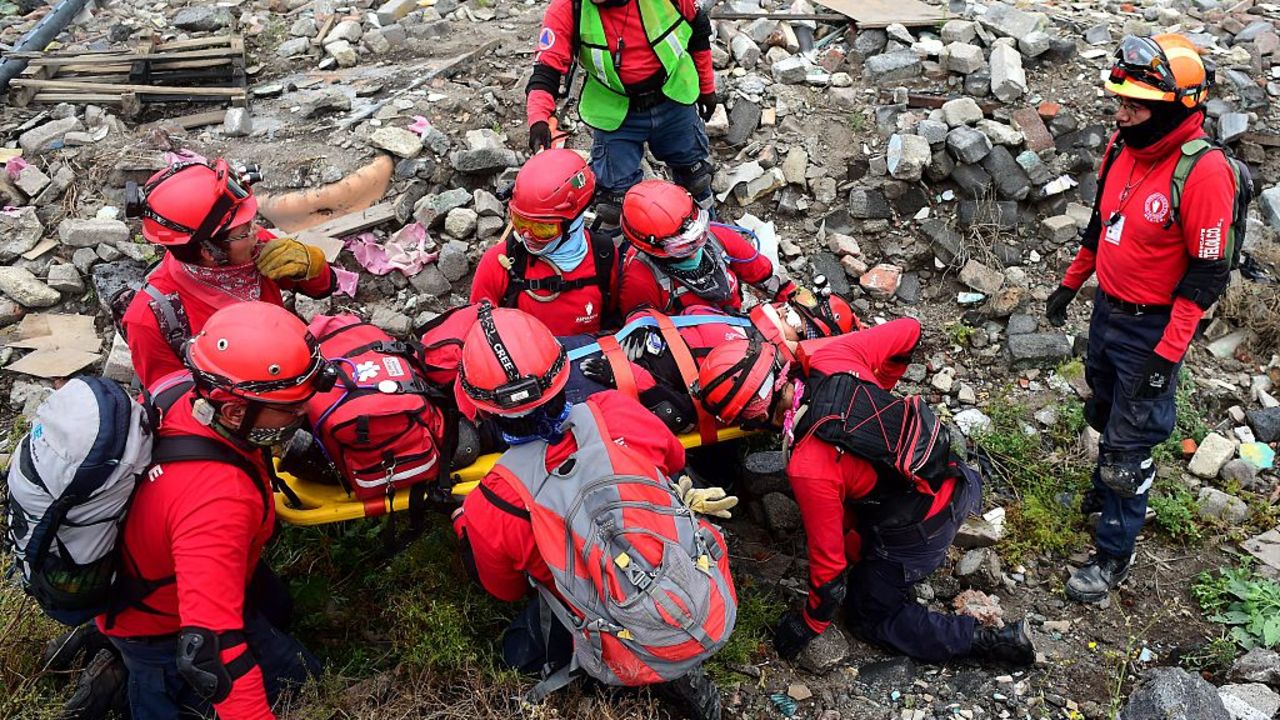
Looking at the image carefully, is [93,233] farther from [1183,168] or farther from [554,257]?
[1183,168]

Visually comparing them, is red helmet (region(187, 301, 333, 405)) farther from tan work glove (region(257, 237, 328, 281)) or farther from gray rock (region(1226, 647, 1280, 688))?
gray rock (region(1226, 647, 1280, 688))

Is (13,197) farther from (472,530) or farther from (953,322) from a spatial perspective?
(953,322)

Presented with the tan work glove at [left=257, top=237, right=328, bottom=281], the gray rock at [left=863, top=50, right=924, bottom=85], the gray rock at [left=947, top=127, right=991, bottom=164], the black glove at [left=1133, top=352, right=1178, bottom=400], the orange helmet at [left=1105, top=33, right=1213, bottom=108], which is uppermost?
the orange helmet at [left=1105, top=33, right=1213, bottom=108]

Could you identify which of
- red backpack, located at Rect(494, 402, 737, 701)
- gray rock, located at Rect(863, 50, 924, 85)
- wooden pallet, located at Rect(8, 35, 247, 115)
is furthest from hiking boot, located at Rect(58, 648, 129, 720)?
gray rock, located at Rect(863, 50, 924, 85)

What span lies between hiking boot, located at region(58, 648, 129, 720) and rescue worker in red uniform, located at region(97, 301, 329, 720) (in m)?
0.60

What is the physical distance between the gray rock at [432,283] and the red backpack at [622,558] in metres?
3.29

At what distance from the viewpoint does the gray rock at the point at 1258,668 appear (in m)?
3.74

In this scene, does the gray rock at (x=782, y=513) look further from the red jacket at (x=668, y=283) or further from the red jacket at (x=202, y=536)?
the red jacket at (x=202, y=536)

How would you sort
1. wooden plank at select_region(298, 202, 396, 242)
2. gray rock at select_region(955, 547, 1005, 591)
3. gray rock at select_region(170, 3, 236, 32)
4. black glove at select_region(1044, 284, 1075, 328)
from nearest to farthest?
gray rock at select_region(955, 547, 1005, 591), black glove at select_region(1044, 284, 1075, 328), wooden plank at select_region(298, 202, 396, 242), gray rock at select_region(170, 3, 236, 32)

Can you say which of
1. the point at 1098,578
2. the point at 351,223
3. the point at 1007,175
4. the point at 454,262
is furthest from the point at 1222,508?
the point at 351,223

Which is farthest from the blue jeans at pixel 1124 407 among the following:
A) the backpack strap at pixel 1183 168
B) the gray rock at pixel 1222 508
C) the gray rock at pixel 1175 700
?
the gray rock at pixel 1175 700

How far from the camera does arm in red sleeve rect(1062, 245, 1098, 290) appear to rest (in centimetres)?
462

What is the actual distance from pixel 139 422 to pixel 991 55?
6.53 m

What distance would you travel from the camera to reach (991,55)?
23.3ft
